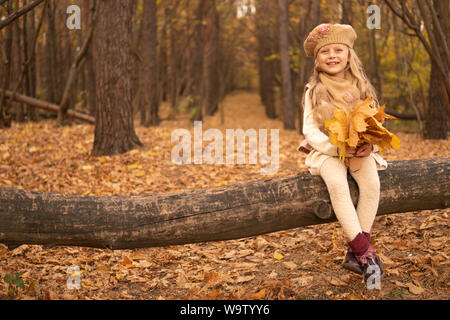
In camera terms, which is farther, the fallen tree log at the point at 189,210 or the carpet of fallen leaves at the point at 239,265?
the carpet of fallen leaves at the point at 239,265

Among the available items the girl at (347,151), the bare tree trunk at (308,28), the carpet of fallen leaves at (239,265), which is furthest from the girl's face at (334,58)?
the bare tree trunk at (308,28)

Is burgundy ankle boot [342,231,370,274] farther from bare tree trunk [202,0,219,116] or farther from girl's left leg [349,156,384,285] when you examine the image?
bare tree trunk [202,0,219,116]

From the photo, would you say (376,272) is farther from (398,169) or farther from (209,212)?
(209,212)

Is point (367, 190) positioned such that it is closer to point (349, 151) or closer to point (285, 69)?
point (349, 151)

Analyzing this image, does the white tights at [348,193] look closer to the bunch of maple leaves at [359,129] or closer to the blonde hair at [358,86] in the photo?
the bunch of maple leaves at [359,129]

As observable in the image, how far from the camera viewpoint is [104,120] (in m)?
6.77

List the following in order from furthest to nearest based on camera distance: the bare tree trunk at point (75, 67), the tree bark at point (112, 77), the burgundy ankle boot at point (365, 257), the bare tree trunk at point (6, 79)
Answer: the bare tree trunk at point (6, 79)
the bare tree trunk at point (75, 67)
the tree bark at point (112, 77)
the burgundy ankle boot at point (365, 257)

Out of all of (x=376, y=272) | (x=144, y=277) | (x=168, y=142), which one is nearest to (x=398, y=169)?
(x=376, y=272)

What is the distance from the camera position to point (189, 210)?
2.96 metres

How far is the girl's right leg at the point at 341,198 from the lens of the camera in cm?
282

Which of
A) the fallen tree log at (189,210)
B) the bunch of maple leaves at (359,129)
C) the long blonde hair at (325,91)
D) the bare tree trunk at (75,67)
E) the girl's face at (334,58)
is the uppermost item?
the bare tree trunk at (75,67)

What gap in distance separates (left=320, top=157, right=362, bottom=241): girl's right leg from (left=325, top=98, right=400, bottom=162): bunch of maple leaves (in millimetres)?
153

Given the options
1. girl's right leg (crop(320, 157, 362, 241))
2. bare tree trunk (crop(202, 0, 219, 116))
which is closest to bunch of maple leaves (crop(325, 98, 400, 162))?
girl's right leg (crop(320, 157, 362, 241))

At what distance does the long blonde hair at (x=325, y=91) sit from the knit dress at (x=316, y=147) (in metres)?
0.05
